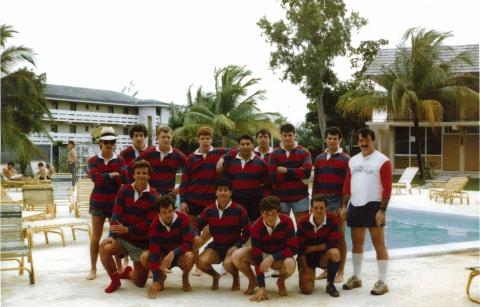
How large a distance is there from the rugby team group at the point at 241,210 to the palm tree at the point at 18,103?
18.5 meters

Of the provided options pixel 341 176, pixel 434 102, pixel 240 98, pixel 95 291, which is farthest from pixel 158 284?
pixel 240 98

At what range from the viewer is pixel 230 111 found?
28938 millimetres

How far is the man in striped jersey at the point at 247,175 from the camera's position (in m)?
6.26

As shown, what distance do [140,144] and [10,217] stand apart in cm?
175

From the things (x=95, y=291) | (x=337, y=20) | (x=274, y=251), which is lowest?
(x=95, y=291)

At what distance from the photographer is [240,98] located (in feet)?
95.2

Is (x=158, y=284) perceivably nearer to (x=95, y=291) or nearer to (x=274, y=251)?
(x=95, y=291)

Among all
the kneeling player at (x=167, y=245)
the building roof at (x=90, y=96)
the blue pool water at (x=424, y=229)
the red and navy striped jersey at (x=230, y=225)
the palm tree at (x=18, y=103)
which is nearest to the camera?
the kneeling player at (x=167, y=245)

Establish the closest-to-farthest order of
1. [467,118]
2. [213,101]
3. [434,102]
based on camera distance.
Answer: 1. [434,102]
2. [467,118]
3. [213,101]

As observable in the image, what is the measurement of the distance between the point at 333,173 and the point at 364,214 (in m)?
0.68

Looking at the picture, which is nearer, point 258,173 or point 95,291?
point 95,291

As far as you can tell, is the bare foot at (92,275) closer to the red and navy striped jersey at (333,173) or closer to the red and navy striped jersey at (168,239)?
the red and navy striped jersey at (168,239)

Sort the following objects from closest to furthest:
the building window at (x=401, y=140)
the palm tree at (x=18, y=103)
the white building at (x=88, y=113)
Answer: the palm tree at (x=18, y=103)
the building window at (x=401, y=140)
the white building at (x=88, y=113)

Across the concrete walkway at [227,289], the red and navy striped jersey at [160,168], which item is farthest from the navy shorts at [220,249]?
the red and navy striped jersey at [160,168]
